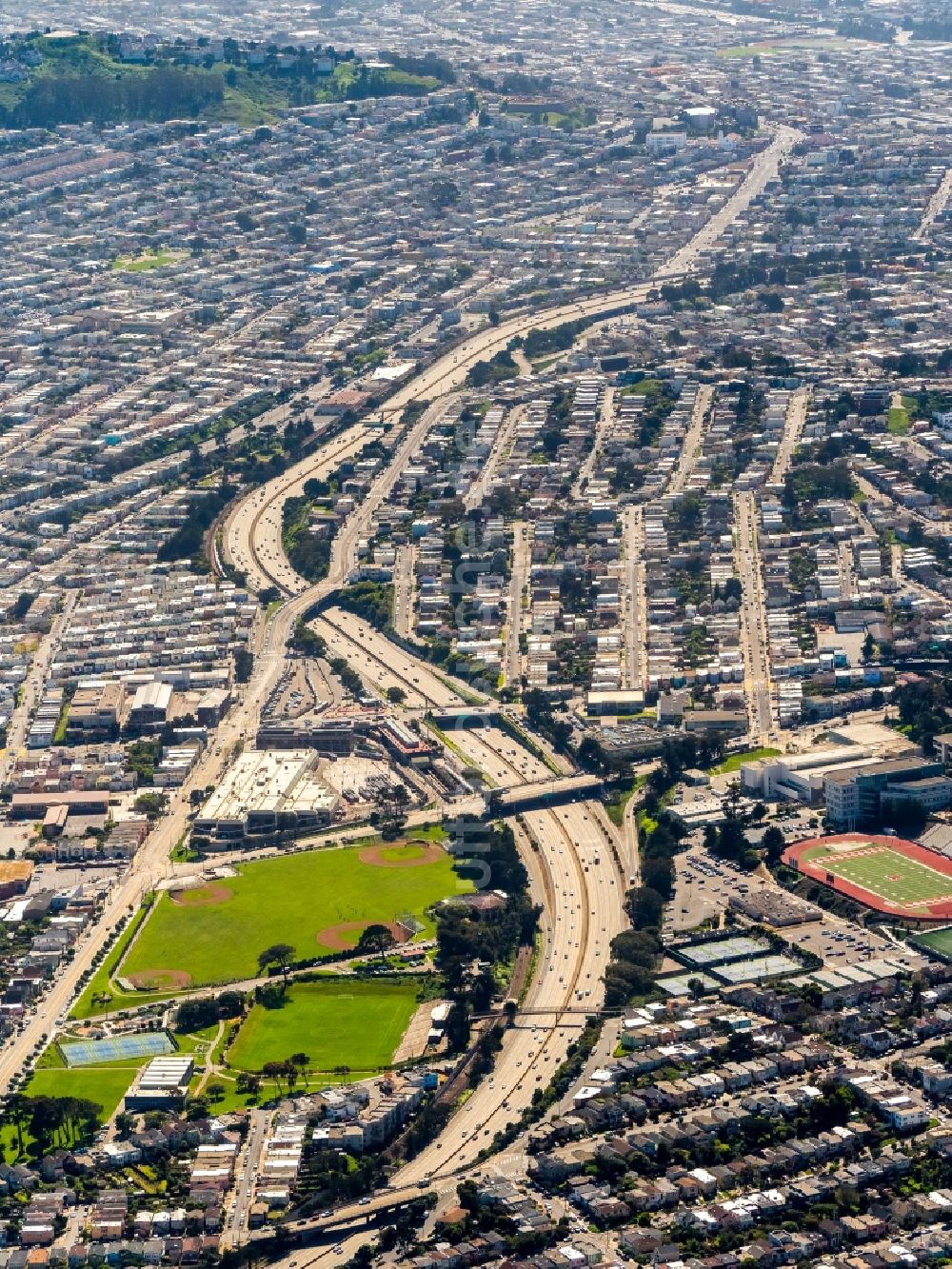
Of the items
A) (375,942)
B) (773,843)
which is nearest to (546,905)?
(375,942)

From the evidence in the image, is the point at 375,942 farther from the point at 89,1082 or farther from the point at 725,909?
the point at 89,1082

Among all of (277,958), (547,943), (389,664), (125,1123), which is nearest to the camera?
(125,1123)

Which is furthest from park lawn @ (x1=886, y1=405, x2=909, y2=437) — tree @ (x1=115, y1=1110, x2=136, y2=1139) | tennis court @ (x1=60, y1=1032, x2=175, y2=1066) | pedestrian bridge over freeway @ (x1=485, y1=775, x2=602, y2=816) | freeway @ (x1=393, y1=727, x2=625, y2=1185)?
tree @ (x1=115, y1=1110, x2=136, y2=1139)

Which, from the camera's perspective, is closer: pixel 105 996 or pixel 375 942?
pixel 105 996

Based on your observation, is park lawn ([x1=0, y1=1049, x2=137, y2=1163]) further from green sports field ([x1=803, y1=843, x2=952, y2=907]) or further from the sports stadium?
A: green sports field ([x1=803, y1=843, x2=952, y2=907])

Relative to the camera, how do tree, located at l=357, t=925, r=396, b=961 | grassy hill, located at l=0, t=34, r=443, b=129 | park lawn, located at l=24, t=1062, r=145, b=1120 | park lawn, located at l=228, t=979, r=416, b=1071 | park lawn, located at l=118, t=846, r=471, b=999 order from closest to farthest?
park lawn, located at l=24, t=1062, r=145, b=1120, park lawn, located at l=228, t=979, r=416, b=1071, tree, located at l=357, t=925, r=396, b=961, park lawn, located at l=118, t=846, r=471, b=999, grassy hill, located at l=0, t=34, r=443, b=129

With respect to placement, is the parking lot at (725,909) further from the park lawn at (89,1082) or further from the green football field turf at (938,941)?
the park lawn at (89,1082)

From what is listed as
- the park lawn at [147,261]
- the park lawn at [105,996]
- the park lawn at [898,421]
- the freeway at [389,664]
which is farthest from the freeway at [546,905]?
the park lawn at [147,261]

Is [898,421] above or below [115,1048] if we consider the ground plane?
above
